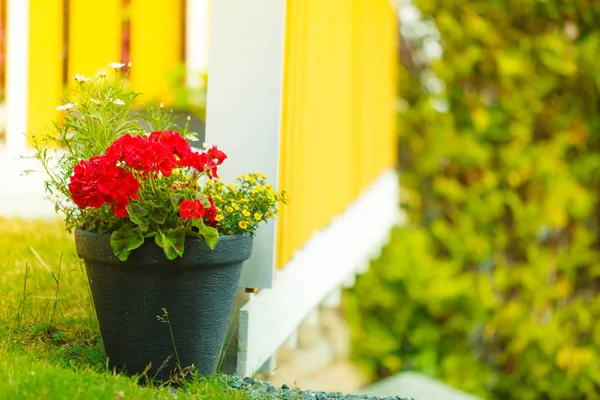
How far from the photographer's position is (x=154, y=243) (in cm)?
194

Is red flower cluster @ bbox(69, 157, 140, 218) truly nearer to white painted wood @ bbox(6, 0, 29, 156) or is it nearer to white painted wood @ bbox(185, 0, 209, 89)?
white painted wood @ bbox(6, 0, 29, 156)

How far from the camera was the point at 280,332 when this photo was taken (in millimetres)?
2861

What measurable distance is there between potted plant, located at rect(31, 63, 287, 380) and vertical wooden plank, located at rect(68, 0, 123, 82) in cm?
209

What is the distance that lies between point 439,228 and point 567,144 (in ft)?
3.53

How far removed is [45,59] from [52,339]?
226cm

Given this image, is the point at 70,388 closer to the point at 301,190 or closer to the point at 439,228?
the point at 301,190

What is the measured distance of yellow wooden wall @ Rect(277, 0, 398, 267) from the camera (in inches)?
114

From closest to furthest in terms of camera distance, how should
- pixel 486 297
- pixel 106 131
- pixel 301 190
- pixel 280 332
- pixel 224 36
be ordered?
pixel 106 131
pixel 224 36
pixel 280 332
pixel 301 190
pixel 486 297

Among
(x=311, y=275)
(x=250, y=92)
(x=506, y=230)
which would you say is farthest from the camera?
(x=506, y=230)

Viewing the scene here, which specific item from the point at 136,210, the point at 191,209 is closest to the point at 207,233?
the point at 191,209

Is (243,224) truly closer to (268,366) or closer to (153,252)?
(153,252)

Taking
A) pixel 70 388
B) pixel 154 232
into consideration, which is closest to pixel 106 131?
pixel 154 232

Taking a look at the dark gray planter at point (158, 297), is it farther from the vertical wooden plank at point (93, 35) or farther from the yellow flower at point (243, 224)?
the vertical wooden plank at point (93, 35)

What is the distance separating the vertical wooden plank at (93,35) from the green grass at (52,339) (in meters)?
1.23
